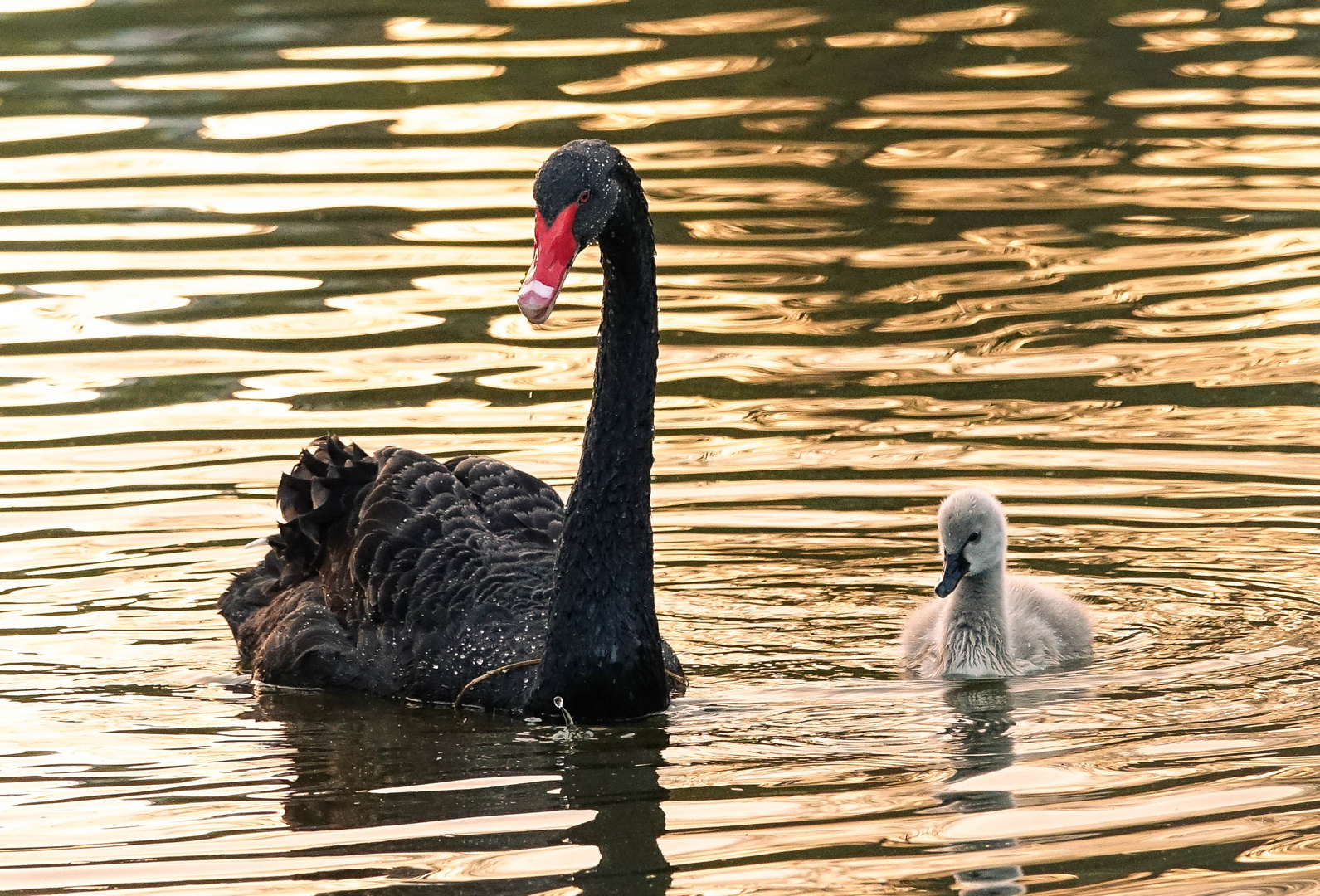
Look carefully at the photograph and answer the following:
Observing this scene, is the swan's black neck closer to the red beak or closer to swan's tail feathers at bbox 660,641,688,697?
swan's tail feathers at bbox 660,641,688,697

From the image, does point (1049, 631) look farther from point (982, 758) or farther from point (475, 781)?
point (475, 781)

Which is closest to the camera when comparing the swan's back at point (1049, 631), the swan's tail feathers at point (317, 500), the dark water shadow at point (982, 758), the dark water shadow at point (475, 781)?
the dark water shadow at point (982, 758)

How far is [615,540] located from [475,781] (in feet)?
2.76

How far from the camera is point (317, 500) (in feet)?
24.2

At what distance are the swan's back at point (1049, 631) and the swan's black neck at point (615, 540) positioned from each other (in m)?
1.27

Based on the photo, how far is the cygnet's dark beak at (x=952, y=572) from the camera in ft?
22.4

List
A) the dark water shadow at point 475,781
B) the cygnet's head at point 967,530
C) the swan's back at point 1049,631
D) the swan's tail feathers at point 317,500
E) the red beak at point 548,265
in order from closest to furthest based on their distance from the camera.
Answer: the dark water shadow at point 475,781, the red beak at point 548,265, the cygnet's head at point 967,530, the swan's back at point 1049,631, the swan's tail feathers at point 317,500

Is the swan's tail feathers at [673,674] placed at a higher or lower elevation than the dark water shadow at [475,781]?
higher

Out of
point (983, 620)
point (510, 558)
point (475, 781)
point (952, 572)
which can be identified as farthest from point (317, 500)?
point (983, 620)

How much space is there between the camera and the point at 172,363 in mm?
10023

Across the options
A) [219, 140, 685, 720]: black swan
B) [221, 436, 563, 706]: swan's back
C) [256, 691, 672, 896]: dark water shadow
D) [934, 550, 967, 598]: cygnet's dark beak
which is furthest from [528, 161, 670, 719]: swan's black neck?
[934, 550, 967, 598]: cygnet's dark beak

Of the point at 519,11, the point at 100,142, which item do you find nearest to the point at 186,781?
the point at 100,142

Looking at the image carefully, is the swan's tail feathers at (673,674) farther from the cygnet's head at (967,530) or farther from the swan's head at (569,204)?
the swan's head at (569,204)

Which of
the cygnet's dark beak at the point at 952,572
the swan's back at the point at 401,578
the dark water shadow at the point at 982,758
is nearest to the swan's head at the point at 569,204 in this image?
the swan's back at the point at 401,578
